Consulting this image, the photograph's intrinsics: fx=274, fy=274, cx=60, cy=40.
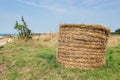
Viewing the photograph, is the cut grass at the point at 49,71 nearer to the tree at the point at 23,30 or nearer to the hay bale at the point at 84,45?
the hay bale at the point at 84,45

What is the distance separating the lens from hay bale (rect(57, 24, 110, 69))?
7219 mm

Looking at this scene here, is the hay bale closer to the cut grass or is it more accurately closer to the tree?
the cut grass

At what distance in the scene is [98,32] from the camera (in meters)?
7.33

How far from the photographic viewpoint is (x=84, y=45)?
23.7 feet

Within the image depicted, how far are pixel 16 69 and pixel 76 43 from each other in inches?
72.9

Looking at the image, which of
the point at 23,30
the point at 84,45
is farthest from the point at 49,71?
the point at 23,30

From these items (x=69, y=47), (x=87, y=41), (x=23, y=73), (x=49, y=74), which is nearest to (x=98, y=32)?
(x=87, y=41)

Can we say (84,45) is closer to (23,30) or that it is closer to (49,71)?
(49,71)

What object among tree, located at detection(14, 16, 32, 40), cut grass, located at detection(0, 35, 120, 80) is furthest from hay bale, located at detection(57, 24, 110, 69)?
tree, located at detection(14, 16, 32, 40)

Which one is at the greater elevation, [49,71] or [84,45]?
[84,45]

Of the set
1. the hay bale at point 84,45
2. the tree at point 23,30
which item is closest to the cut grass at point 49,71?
the hay bale at point 84,45

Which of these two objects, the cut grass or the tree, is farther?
the tree

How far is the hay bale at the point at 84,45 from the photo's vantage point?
7.22 meters

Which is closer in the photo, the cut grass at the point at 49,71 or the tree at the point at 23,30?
the cut grass at the point at 49,71
